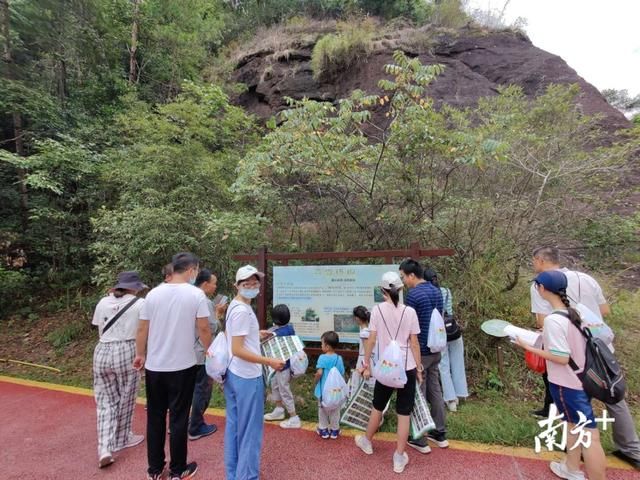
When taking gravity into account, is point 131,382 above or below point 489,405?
above

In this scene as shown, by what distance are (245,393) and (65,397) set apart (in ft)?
14.2

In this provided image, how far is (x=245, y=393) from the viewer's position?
2.43m

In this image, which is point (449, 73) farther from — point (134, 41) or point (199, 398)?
point (199, 398)

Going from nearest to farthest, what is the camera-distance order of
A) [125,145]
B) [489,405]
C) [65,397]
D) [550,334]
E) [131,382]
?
1. [550,334]
2. [131,382]
3. [489,405]
4. [65,397]
5. [125,145]

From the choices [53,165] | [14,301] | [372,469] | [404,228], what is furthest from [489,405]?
[14,301]

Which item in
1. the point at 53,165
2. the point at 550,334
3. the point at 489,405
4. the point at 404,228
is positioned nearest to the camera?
the point at 550,334

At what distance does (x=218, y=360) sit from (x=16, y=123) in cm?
1040

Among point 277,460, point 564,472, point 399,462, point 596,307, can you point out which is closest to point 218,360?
point 277,460

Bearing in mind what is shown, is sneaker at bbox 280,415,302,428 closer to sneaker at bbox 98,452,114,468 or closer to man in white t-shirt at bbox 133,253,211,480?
man in white t-shirt at bbox 133,253,211,480

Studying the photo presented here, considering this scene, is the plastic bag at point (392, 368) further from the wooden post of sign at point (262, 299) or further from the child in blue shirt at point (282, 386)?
the wooden post of sign at point (262, 299)

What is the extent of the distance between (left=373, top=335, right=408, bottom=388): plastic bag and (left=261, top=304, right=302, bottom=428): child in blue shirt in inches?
42.9

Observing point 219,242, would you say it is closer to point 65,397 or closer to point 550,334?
point 65,397

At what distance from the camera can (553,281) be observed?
240cm

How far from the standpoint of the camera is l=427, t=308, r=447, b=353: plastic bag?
2994 millimetres
